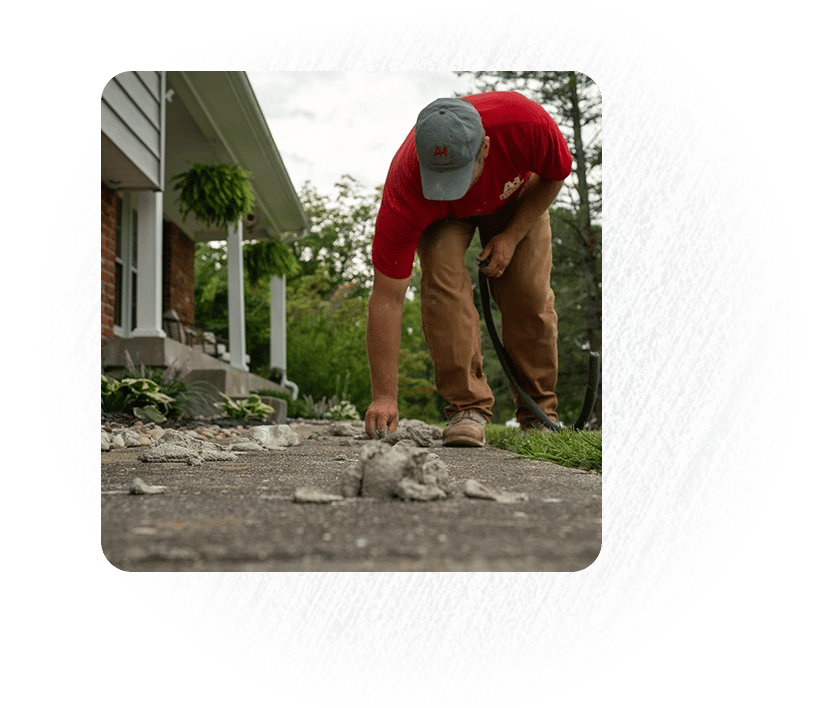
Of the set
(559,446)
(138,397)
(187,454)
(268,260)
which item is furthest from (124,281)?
(268,260)

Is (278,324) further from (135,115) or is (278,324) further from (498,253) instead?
(498,253)

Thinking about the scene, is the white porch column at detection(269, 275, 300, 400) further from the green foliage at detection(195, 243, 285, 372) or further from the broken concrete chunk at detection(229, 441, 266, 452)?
the broken concrete chunk at detection(229, 441, 266, 452)

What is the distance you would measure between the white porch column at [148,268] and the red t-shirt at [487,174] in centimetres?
127

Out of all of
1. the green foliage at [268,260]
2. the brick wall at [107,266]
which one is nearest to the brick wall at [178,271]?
the green foliage at [268,260]

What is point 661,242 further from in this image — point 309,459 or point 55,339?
point 55,339

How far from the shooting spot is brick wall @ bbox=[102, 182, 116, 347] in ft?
6.38

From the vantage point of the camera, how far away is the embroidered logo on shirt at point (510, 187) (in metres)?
1.77

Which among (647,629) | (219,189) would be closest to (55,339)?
(647,629)

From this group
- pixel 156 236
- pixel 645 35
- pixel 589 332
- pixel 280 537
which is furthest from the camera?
pixel 156 236

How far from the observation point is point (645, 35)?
5.00 ft

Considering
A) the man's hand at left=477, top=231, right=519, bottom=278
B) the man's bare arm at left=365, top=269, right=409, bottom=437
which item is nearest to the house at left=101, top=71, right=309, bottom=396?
the man's bare arm at left=365, top=269, right=409, bottom=437

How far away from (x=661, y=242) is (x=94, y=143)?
111 cm

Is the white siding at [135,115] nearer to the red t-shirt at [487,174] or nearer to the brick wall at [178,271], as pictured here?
the red t-shirt at [487,174]

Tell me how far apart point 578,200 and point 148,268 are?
1787 millimetres
